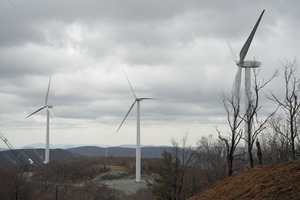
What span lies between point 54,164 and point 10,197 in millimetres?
→ 67568

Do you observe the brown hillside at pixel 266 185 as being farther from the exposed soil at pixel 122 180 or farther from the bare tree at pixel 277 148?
the exposed soil at pixel 122 180

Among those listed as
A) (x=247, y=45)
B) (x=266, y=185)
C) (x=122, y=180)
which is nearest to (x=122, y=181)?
(x=122, y=180)

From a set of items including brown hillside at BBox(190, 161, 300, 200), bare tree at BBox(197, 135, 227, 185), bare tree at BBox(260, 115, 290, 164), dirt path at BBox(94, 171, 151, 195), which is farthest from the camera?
dirt path at BBox(94, 171, 151, 195)

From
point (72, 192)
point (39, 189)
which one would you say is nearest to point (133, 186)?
point (72, 192)

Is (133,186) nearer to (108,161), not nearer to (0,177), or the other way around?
(0,177)

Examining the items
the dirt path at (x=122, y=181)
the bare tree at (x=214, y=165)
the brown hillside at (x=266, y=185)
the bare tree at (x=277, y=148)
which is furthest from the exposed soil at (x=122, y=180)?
the brown hillside at (x=266, y=185)

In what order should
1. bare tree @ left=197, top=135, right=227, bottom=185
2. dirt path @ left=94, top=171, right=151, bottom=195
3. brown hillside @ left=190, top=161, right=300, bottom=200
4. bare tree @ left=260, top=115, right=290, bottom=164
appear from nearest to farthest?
brown hillside @ left=190, top=161, right=300, bottom=200, bare tree @ left=260, top=115, right=290, bottom=164, bare tree @ left=197, top=135, right=227, bottom=185, dirt path @ left=94, top=171, right=151, bottom=195

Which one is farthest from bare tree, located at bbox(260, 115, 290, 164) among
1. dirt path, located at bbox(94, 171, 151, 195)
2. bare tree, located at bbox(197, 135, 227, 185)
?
dirt path, located at bbox(94, 171, 151, 195)

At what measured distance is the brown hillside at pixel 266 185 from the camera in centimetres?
1219

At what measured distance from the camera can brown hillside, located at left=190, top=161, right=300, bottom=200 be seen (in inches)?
480

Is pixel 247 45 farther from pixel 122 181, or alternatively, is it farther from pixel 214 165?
pixel 122 181

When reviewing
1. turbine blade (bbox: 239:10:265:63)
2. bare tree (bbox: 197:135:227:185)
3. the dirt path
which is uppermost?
turbine blade (bbox: 239:10:265:63)

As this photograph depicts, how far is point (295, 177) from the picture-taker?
12945 millimetres

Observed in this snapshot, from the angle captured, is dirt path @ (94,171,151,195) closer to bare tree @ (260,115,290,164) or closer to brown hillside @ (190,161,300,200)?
bare tree @ (260,115,290,164)
